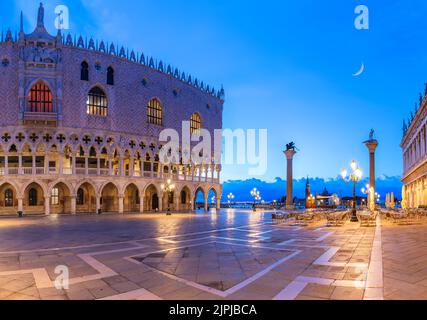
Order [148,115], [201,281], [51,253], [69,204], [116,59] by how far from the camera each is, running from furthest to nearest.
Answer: [148,115]
[116,59]
[69,204]
[51,253]
[201,281]

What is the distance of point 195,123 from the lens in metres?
50.2

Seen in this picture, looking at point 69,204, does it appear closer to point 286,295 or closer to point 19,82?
point 19,82

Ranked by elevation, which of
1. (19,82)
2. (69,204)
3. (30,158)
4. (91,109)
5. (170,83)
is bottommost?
(69,204)

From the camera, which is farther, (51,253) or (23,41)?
(23,41)

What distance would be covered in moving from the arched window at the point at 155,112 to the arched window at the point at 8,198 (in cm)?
1922

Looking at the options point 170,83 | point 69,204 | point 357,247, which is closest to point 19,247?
point 357,247

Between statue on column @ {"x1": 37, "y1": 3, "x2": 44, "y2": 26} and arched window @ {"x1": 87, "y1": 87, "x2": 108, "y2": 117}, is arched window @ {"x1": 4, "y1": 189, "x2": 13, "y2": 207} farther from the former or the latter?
statue on column @ {"x1": 37, "y1": 3, "x2": 44, "y2": 26}

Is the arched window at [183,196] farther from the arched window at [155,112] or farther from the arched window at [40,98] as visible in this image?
the arched window at [40,98]

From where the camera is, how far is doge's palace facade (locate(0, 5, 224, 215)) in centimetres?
3428

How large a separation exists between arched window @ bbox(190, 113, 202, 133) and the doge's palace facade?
514 cm

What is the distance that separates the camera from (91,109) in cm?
3762

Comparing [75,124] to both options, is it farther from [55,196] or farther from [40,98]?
[55,196]

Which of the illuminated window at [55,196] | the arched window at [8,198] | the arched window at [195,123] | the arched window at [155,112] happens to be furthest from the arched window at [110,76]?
the arched window at [8,198]

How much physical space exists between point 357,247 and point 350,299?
20.0 feet
